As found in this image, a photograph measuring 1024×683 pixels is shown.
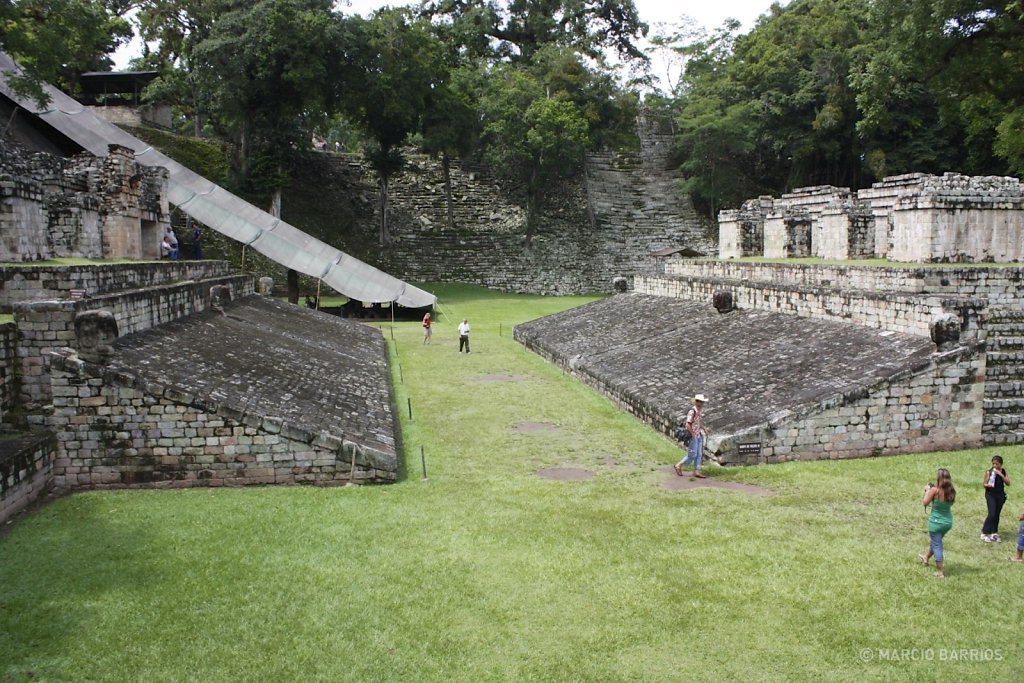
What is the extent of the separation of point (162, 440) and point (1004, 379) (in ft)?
40.5

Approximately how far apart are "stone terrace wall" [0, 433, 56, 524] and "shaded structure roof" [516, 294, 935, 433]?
8.60m

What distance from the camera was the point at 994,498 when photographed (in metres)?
7.91

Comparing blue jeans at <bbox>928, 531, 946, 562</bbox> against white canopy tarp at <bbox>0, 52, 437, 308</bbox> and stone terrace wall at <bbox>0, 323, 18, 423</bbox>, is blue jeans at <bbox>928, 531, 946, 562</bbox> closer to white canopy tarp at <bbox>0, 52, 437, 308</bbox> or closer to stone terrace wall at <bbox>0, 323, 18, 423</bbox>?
stone terrace wall at <bbox>0, 323, 18, 423</bbox>

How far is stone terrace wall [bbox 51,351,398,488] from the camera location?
956 cm

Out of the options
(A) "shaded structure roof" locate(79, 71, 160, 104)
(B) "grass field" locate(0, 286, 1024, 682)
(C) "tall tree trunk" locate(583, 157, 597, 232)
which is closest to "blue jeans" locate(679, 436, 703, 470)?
(B) "grass field" locate(0, 286, 1024, 682)

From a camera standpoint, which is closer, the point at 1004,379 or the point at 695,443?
the point at 695,443

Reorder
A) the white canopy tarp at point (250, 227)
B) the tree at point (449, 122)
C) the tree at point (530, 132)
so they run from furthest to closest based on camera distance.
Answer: the tree at point (449, 122)
the tree at point (530, 132)
the white canopy tarp at point (250, 227)

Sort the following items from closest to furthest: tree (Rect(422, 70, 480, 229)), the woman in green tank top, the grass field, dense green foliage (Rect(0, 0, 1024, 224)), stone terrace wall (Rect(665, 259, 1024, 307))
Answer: the grass field < the woman in green tank top < stone terrace wall (Rect(665, 259, 1024, 307)) < dense green foliage (Rect(0, 0, 1024, 224)) < tree (Rect(422, 70, 480, 229))

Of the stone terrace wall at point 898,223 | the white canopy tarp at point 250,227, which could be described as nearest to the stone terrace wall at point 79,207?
the white canopy tarp at point 250,227

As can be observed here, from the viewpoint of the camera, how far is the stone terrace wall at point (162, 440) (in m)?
9.56

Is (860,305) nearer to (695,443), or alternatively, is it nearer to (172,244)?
(695,443)

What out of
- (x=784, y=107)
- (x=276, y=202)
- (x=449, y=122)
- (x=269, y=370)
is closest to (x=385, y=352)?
(x=269, y=370)

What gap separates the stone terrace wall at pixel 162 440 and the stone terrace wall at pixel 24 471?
0.62 feet

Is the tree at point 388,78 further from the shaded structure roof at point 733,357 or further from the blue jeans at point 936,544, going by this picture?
the blue jeans at point 936,544
